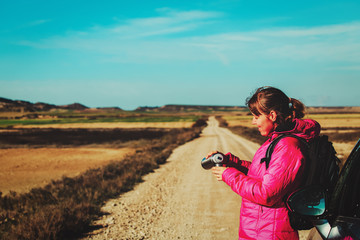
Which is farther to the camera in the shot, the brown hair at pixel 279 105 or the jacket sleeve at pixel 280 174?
the brown hair at pixel 279 105

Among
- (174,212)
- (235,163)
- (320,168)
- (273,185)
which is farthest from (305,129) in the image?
(174,212)

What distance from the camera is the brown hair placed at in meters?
1.95

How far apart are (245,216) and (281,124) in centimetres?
71

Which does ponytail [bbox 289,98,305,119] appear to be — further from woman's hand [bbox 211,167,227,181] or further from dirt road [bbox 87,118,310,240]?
dirt road [bbox 87,118,310,240]

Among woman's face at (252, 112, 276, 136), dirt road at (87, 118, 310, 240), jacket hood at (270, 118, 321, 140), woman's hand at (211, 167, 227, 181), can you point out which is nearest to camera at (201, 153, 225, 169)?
woman's hand at (211, 167, 227, 181)

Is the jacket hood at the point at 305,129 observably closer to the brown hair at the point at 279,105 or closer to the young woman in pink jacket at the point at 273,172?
the young woman in pink jacket at the point at 273,172

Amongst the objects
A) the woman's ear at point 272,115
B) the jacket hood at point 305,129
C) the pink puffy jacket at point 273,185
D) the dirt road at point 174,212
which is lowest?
the dirt road at point 174,212

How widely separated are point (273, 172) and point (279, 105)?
482 millimetres

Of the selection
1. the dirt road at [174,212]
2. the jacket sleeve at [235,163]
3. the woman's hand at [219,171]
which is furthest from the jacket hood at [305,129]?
the dirt road at [174,212]

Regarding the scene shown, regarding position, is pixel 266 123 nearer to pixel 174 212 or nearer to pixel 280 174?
pixel 280 174

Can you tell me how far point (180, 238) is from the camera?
4977mm

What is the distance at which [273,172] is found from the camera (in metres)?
1.74

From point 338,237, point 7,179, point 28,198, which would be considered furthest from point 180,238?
point 7,179

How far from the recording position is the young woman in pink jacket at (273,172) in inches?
68.2
